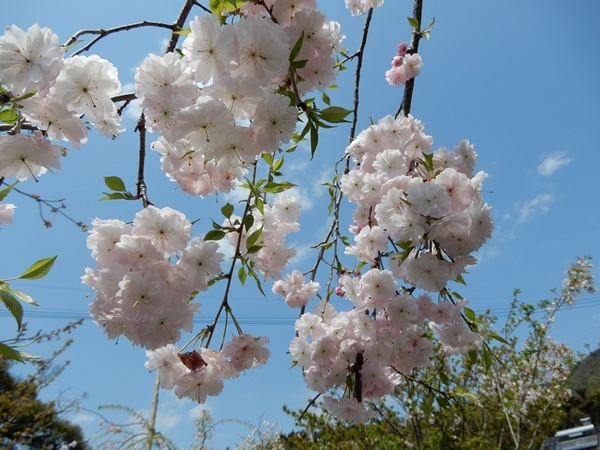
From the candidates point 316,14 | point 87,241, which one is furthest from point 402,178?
point 87,241

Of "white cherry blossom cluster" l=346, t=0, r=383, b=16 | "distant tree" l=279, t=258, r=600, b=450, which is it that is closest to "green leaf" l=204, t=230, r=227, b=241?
"white cherry blossom cluster" l=346, t=0, r=383, b=16

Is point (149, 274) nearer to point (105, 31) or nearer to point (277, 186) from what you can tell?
point (277, 186)

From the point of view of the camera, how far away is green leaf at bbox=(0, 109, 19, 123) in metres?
0.78

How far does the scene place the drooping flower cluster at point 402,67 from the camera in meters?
2.04

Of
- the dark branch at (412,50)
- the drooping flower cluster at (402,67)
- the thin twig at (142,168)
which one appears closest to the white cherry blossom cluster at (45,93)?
the thin twig at (142,168)

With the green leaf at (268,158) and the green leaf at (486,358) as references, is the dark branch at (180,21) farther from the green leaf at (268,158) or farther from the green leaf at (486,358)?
the green leaf at (486,358)

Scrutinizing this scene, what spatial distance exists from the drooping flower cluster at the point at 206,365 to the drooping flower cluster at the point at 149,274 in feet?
0.38

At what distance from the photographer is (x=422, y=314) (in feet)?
4.40

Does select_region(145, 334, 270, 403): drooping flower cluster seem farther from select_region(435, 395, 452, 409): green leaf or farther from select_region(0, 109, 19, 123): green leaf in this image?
select_region(435, 395, 452, 409): green leaf

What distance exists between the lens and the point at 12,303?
771mm

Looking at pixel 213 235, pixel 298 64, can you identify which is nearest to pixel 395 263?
pixel 213 235

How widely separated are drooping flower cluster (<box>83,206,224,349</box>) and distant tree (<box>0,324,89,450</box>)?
277cm

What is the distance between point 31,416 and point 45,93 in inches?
303

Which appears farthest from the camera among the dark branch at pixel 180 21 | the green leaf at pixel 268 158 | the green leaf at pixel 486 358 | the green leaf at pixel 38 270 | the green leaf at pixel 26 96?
the green leaf at pixel 486 358
